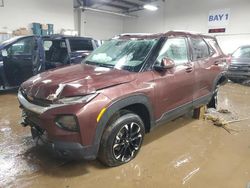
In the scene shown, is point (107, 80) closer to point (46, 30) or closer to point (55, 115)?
point (55, 115)

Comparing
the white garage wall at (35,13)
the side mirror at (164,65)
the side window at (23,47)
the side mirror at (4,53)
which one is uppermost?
the white garage wall at (35,13)

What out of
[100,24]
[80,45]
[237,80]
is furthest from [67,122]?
[100,24]

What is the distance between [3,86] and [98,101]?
443 cm

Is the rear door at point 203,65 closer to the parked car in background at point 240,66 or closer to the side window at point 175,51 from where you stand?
the side window at point 175,51

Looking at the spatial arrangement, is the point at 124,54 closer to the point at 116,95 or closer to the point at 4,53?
the point at 116,95

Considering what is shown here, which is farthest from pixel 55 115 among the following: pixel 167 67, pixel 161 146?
pixel 161 146

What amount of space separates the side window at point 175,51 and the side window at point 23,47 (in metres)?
3.90

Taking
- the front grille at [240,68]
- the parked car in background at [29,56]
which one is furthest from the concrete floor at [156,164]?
Answer: the front grille at [240,68]

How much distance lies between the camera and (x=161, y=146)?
303cm

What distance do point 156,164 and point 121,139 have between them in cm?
55

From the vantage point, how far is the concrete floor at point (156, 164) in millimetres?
2246

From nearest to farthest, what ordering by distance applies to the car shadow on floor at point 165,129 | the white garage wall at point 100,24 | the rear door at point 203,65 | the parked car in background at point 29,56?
the car shadow on floor at point 165,129
the rear door at point 203,65
the parked car in background at point 29,56
the white garage wall at point 100,24

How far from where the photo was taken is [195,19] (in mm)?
12359

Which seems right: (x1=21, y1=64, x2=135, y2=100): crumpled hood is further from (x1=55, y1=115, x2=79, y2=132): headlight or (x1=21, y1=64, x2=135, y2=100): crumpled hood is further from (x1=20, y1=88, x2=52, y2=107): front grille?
(x1=55, y1=115, x2=79, y2=132): headlight
